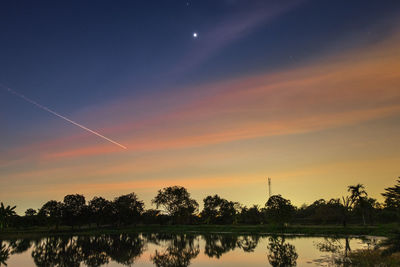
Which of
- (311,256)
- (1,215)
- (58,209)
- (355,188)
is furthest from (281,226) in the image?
(58,209)

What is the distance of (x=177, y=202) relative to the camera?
444ft

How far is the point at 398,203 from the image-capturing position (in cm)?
2084

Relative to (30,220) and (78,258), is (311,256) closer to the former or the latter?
(78,258)

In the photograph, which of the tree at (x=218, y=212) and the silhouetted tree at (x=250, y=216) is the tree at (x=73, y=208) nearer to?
the tree at (x=218, y=212)

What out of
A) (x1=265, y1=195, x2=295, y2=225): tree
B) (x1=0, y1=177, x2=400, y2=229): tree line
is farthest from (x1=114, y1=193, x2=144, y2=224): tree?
(x1=265, y1=195, x2=295, y2=225): tree

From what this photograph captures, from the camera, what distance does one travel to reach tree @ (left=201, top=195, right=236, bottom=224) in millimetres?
126213

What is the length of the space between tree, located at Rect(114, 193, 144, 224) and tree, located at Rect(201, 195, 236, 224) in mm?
30244

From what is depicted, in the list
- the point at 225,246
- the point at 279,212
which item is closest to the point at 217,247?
the point at 225,246

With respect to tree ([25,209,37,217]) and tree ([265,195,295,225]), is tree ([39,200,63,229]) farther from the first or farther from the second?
tree ([265,195,295,225])

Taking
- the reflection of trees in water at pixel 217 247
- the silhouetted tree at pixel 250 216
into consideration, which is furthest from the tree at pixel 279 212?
the silhouetted tree at pixel 250 216

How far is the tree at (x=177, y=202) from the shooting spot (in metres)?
133

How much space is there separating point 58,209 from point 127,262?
98.7m

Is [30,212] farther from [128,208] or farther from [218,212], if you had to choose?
[218,212]

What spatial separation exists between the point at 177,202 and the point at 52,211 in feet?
162
